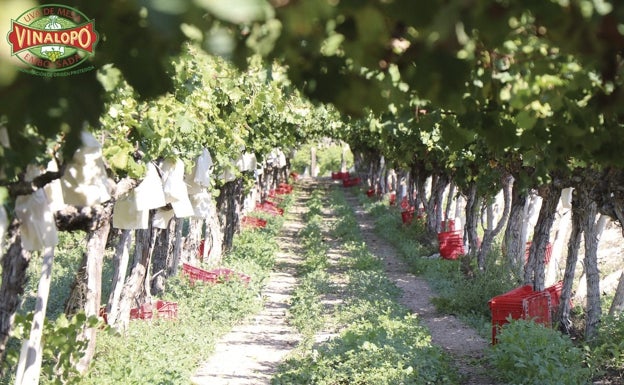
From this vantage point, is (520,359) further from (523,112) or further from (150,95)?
(150,95)

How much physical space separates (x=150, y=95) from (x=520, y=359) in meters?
7.67

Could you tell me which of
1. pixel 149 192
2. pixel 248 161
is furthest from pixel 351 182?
pixel 149 192

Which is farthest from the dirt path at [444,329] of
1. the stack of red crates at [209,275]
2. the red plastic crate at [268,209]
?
the red plastic crate at [268,209]

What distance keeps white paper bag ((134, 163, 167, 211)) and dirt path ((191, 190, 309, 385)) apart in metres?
2.64

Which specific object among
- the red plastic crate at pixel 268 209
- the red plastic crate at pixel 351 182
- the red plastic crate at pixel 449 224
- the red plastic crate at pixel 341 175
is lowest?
the red plastic crate at pixel 449 224

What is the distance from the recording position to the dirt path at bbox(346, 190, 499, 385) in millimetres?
10320

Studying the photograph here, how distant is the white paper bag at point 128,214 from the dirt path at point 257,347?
2578 millimetres

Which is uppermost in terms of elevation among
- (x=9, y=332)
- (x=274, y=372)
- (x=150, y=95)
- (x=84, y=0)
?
(x=84, y=0)

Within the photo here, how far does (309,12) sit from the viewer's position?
1.55 m

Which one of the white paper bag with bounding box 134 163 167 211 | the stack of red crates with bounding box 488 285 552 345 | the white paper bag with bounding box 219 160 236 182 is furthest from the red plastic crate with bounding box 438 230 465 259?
the white paper bag with bounding box 134 163 167 211

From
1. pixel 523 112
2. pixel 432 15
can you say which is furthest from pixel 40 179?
pixel 432 15

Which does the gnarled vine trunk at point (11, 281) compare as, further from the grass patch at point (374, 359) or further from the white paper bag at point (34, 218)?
the grass patch at point (374, 359)

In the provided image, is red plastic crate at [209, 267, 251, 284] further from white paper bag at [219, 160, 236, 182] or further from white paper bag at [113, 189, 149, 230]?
white paper bag at [113, 189, 149, 230]

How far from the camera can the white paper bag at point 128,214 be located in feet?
26.6
